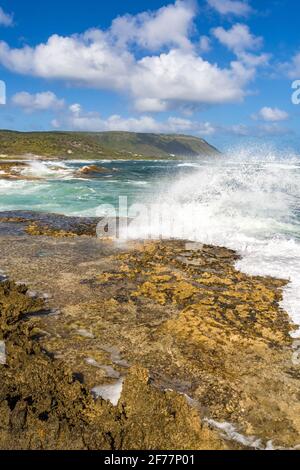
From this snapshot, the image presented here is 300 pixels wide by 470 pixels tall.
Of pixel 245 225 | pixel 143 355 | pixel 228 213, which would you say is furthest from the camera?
pixel 228 213

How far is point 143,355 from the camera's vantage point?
9.55 metres

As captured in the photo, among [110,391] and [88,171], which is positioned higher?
[88,171]

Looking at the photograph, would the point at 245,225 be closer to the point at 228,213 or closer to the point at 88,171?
the point at 228,213

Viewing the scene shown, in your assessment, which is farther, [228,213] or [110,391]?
[228,213]

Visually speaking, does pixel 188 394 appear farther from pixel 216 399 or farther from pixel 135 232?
pixel 135 232

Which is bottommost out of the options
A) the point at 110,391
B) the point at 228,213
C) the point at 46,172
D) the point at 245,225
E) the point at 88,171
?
the point at 110,391

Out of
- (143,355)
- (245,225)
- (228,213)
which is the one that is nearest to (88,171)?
(228,213)

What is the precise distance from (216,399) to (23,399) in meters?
3.82

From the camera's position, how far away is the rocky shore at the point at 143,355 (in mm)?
6652

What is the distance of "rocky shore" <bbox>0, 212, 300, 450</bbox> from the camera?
262 inches

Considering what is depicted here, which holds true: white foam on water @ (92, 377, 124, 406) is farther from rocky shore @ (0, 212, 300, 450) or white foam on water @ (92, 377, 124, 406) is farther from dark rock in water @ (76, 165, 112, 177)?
dark rock in water @ (76, 165, 112, 177)

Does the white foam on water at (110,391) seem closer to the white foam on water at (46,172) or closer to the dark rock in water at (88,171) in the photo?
the white foam on water at (46,172)

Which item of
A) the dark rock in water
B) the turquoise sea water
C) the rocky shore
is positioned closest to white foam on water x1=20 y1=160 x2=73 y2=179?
the dark rock in water

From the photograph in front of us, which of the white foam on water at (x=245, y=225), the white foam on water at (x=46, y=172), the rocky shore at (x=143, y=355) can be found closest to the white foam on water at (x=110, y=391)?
the rocky shore at (x=143, y=355)
